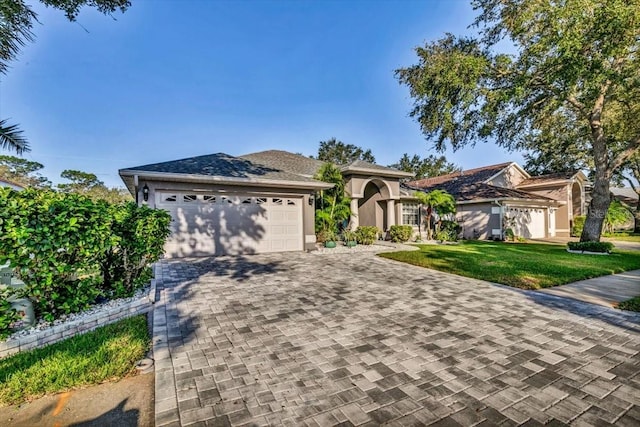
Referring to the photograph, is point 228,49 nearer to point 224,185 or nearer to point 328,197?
point 224,185

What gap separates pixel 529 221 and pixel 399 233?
10.7 m

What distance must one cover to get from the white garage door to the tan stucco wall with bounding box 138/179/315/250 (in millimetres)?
13804

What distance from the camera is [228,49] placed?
13125 mm

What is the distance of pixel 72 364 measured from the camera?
3098mm

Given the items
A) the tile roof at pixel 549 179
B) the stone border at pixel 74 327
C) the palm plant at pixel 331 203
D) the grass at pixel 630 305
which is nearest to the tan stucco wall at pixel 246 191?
the palm plant at pixel 331 203

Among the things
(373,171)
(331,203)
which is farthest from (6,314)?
(373,171)

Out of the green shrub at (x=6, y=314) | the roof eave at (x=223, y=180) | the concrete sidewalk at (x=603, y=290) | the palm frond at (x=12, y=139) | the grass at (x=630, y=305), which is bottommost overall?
the concrete sidewalk at (x=603, y=290)

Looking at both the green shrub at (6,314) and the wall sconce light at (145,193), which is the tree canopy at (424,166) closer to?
the wall sconce light at (145,193)

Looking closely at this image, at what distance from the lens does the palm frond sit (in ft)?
19.5

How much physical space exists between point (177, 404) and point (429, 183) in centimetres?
2749

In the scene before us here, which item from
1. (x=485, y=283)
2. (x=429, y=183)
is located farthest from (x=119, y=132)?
(x=429, y=183)

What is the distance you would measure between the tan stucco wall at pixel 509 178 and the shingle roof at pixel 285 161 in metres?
14.5

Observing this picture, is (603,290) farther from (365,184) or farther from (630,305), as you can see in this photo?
(365,184)

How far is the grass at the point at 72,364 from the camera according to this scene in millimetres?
2727
